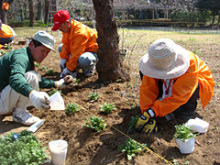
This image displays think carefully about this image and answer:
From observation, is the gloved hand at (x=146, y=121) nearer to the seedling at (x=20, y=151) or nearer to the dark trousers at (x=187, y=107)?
the dark trousers at (x=187, y=107)

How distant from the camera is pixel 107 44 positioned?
14.3ft

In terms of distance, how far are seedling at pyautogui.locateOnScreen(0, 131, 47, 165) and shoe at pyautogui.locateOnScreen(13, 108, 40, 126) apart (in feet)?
2.23

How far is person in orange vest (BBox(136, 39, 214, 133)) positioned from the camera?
2488 mm

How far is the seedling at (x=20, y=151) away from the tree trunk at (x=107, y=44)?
2.32 m

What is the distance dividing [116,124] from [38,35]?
1.65 meters

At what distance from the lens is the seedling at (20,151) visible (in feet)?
7.04

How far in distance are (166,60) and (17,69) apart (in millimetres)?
1859

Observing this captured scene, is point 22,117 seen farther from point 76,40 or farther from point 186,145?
point 186,145

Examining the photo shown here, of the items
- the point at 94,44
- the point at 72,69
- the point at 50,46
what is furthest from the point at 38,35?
the point at 94,44

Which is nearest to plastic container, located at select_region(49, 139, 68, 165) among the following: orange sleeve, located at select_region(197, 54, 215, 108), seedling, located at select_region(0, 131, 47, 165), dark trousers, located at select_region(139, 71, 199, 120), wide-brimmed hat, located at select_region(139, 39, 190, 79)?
seedling, located at select_region(0, 131, 47, 165)

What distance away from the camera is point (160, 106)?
8.75ft

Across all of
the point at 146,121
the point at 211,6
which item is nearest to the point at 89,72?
the point at 146,121

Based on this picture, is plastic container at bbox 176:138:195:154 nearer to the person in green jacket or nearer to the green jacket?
the person in green jacket

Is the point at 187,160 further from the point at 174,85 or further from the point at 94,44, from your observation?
the point at 94,44
